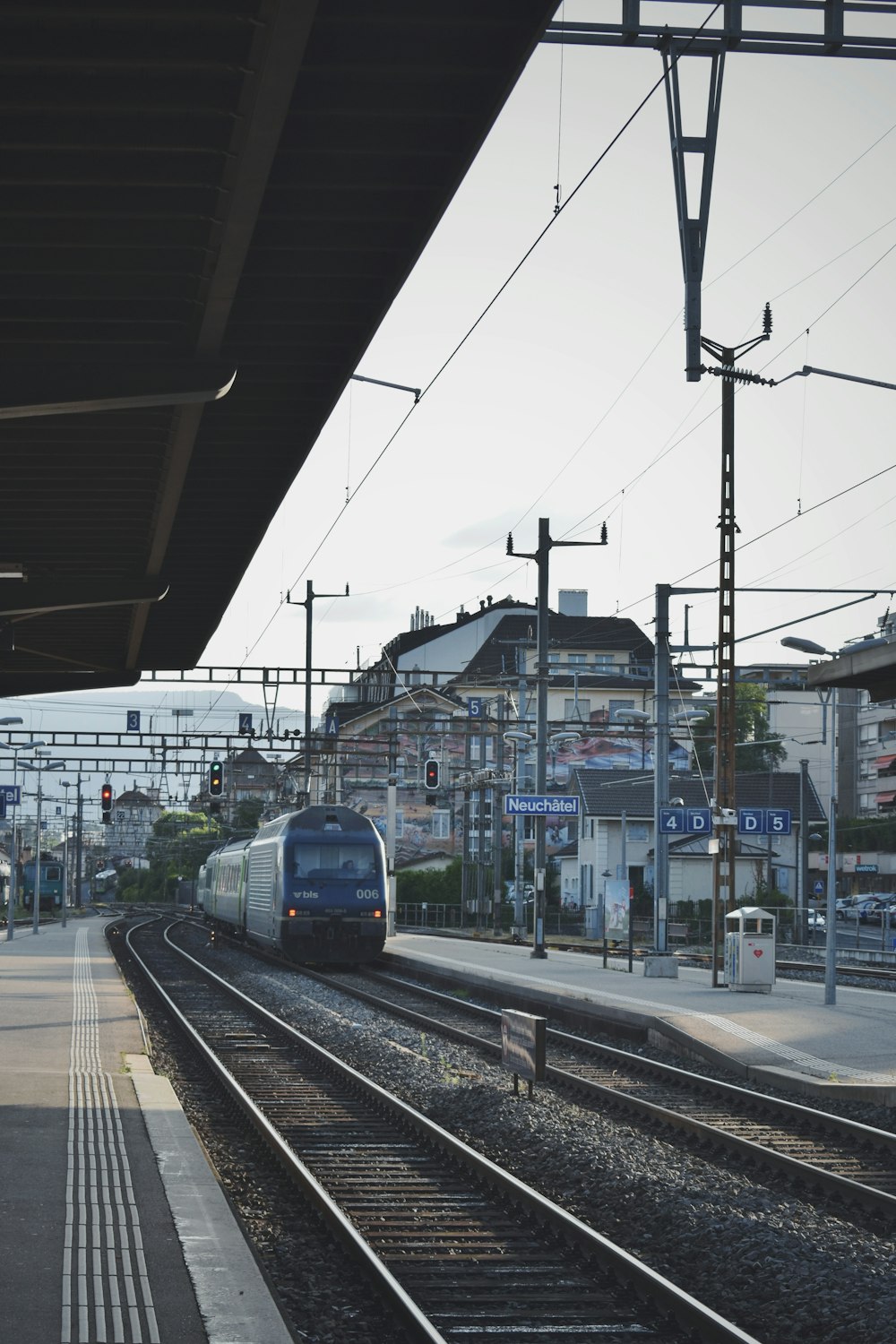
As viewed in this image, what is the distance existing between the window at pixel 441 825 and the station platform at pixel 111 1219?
69527 millimetres

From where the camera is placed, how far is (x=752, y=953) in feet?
80.3

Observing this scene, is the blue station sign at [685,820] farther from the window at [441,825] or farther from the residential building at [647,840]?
the window at [441,825]

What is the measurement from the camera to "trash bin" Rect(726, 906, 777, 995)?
24.4 m

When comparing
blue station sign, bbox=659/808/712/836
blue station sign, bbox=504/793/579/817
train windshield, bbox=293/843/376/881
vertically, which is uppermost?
blue station sign, bbox=504/793/579/817

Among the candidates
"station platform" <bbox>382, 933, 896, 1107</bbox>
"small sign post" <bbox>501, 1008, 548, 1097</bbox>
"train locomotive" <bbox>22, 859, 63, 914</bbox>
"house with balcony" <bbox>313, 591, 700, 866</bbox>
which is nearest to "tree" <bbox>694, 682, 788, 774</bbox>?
"house with balcony" <bbox>313, 591, 700, 866</bbox>

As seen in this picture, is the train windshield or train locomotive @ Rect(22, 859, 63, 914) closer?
the train windshield

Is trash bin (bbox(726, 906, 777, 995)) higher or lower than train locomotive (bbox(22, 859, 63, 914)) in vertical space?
higher

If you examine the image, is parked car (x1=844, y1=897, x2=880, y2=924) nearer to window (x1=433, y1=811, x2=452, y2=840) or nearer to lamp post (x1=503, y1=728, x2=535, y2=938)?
lamp post (x1=503, y1=728, x2=535, y2=938)

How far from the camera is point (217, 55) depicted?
773 cm

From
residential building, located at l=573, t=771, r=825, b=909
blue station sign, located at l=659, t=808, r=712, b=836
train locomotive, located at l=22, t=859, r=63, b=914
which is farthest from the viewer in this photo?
train locomotive, located at l=22, t=859, r=63, b=914

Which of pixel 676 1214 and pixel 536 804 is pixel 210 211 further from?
pixel 536 804

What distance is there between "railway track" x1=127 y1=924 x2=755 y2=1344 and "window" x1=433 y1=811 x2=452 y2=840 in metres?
69.7

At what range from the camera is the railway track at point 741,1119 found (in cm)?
1112

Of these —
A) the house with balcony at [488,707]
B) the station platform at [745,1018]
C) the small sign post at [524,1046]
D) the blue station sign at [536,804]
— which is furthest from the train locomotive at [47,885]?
the small sign post at [524,1046]
